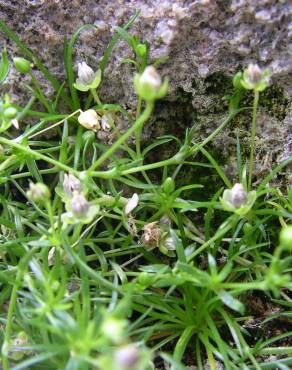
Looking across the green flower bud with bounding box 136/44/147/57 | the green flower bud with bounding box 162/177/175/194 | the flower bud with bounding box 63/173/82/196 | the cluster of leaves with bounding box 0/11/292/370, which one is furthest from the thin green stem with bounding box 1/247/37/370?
the green flower bud with bounding box 136/44/147/57

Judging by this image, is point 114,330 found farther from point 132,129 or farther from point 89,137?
point 89,137

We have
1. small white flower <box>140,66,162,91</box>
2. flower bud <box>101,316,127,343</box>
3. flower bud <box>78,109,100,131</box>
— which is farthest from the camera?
flower bud <box>78,109,100,131</box>

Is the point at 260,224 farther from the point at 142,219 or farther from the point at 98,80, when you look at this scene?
the point at 98,80

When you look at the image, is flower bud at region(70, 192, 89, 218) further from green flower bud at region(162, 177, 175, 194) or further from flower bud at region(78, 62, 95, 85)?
flower bud at region(78, 62, 95, 85)

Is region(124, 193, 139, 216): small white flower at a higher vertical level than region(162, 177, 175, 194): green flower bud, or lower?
lower

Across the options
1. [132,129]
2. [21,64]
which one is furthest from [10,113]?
[132,129]

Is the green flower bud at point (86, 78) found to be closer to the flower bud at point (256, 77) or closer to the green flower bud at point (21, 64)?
the green flower bud at point (21, 64)
